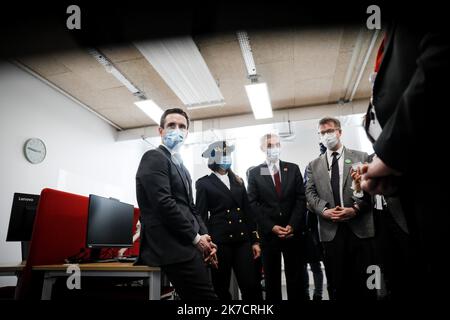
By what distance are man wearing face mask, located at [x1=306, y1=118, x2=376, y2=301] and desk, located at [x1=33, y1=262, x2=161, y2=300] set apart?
106cm

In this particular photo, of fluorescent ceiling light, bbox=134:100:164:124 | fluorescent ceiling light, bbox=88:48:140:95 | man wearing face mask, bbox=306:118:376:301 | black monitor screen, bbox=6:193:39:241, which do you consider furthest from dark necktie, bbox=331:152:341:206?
fluorescent ceiling light, bbox=134:100:164:124

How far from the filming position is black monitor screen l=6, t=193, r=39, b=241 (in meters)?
2.18

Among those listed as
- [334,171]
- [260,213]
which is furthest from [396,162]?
[260,213]

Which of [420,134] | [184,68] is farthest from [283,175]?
[184,68]

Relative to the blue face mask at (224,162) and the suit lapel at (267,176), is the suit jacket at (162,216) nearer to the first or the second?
the blue face mask at (224,162)

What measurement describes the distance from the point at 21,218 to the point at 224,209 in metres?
1.57

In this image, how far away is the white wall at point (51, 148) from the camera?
410 cm

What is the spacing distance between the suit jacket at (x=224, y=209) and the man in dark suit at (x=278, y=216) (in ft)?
0.41

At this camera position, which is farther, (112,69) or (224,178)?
(112,69)

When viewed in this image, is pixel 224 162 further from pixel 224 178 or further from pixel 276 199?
pixel 276 199

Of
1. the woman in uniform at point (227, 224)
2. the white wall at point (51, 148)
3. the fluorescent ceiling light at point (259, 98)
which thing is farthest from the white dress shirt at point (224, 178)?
the white wall at point (51, 148)

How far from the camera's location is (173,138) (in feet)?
6.17

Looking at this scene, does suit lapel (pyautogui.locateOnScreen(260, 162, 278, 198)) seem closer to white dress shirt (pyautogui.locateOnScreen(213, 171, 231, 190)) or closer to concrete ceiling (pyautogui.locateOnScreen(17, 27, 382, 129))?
white dress shirt (pyautogui.locateOnScreen(213, 171, 231, 190))
